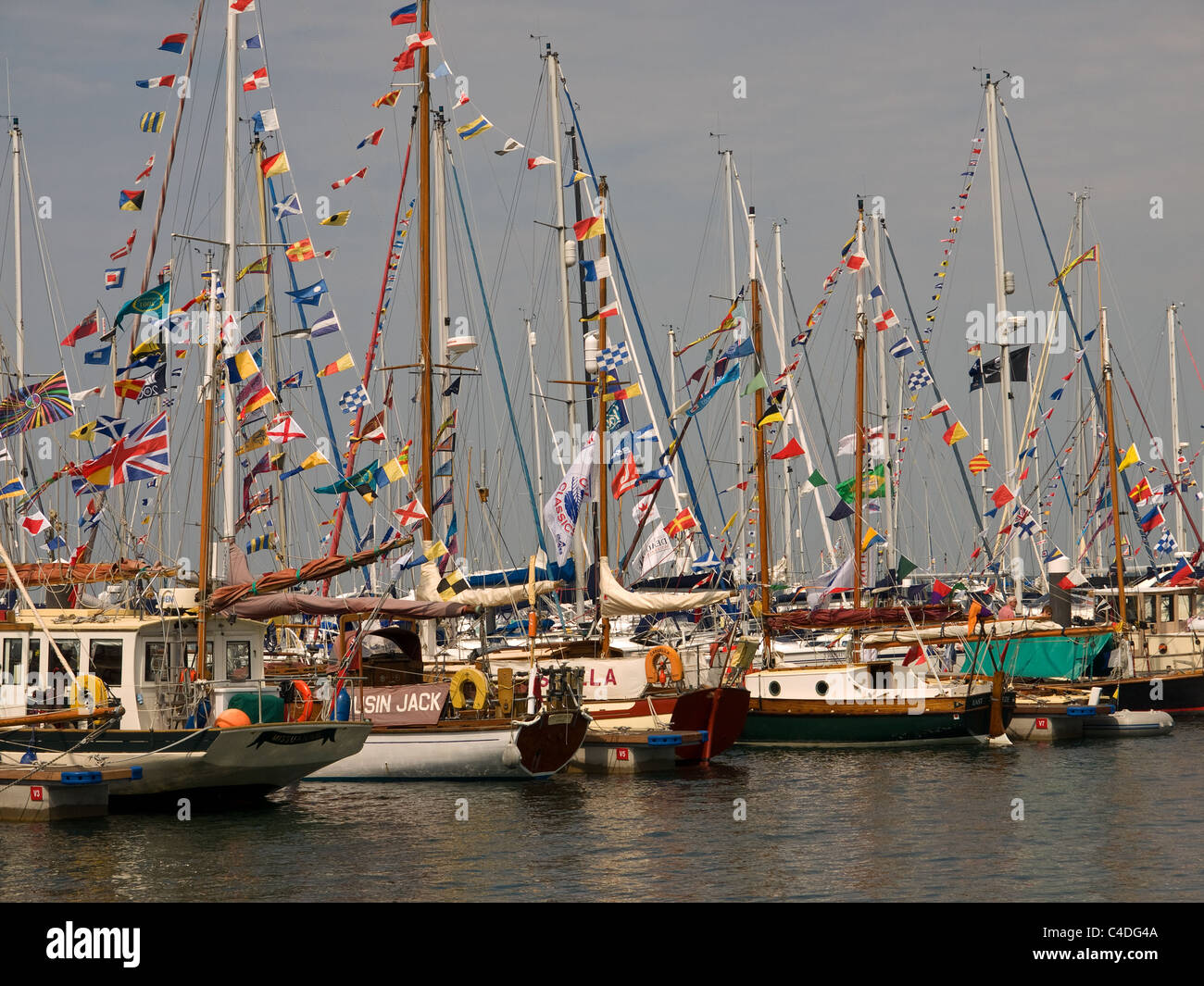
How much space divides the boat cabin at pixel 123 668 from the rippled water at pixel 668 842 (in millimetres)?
2288

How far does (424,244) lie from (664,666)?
12329mm

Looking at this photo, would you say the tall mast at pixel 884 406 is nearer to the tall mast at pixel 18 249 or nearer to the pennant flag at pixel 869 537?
the pennant flag at pixel 869 537

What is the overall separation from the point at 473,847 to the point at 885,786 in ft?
34.3

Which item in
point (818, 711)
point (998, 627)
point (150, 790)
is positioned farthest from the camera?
point (998, 627)

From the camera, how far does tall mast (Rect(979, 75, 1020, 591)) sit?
→ 149 feet

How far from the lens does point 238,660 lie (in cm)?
2828

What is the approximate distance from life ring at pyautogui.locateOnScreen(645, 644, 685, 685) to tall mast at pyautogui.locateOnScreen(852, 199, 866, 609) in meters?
8.21

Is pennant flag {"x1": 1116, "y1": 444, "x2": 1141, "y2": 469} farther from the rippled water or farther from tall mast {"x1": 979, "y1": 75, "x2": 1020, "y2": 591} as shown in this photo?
the rippled water

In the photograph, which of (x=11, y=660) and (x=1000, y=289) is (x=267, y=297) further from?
(x=1000, y=289)

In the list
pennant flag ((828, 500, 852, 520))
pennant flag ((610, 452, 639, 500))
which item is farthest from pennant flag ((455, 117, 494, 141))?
pennant flag ((828, 500, 852, 520))

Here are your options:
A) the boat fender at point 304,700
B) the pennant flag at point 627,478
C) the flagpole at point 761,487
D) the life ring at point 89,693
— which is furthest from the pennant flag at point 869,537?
the life ring at point 89,693
